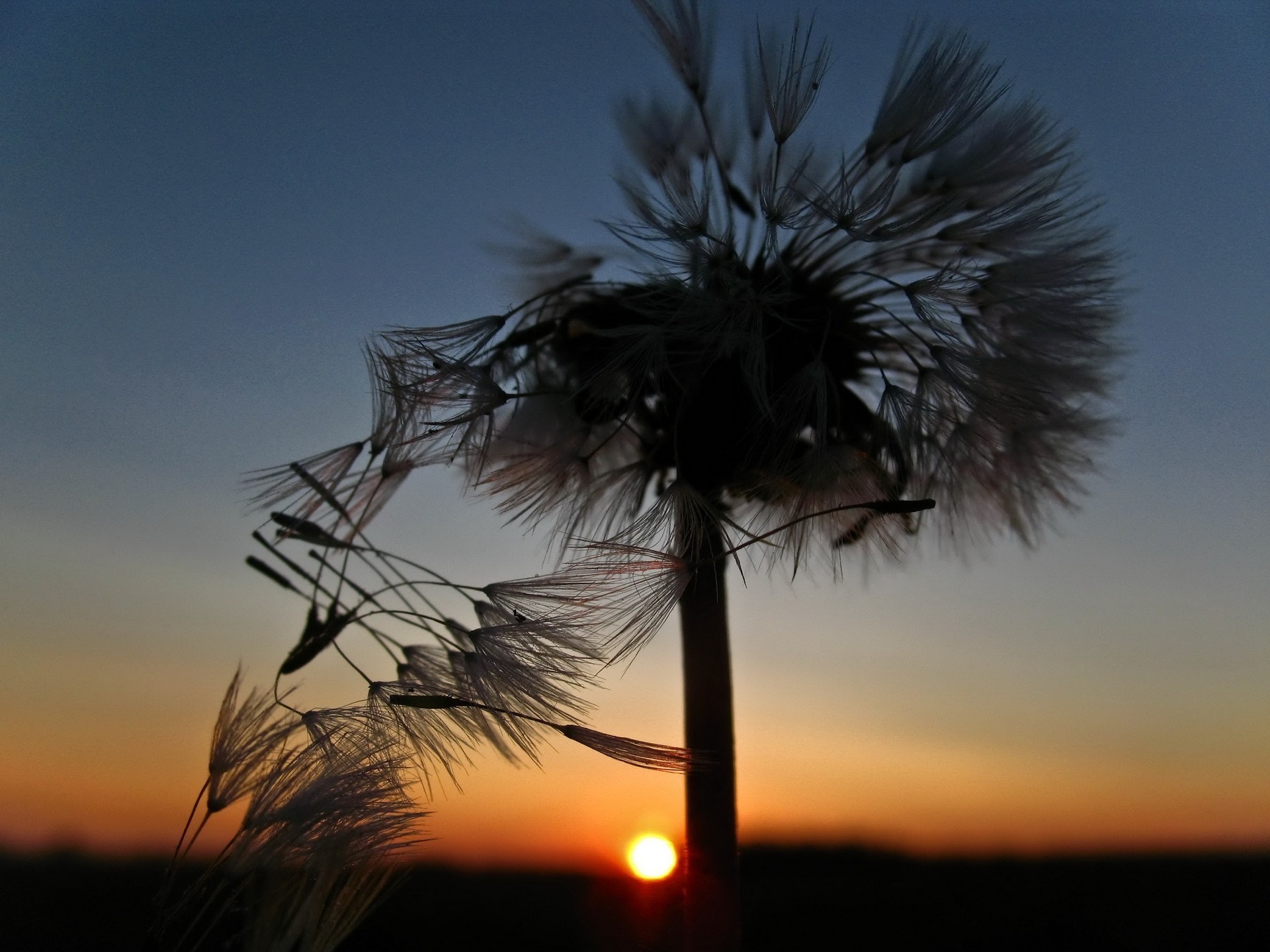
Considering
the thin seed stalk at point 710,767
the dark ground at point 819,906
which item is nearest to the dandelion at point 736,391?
the thin seed stalk at point 710,767

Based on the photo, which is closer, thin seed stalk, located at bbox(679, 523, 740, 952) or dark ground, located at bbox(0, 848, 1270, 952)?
thin seed stalk, located at bbox(679, 523, 740, 952)

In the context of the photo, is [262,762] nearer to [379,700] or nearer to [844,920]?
[379,700]

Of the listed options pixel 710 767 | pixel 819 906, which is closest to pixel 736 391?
pixel 710 767

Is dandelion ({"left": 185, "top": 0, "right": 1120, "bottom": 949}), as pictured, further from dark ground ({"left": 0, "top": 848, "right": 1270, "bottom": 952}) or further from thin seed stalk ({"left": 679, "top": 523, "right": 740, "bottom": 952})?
dark ground ({"left": 0, "top": 848, "right": 1270, "bottom": 952})

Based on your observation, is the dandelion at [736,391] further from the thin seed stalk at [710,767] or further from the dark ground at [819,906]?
the dark ground at [819,906]

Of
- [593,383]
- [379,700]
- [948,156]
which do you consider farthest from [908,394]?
[379,700]

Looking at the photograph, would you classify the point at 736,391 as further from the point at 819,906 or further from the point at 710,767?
the point at 819,906

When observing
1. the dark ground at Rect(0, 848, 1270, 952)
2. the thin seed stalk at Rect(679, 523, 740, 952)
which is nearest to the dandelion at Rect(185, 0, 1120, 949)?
the thin seed stalk at Rect(679, 523, 740, 952)
